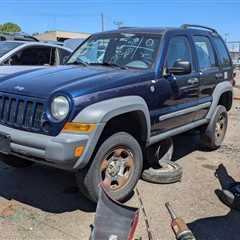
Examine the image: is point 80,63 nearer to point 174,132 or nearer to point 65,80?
point 65,80

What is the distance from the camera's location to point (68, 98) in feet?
14.3

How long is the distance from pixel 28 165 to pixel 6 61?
340cm

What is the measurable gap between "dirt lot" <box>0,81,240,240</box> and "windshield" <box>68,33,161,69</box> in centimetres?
154

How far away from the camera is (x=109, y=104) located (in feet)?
15.1

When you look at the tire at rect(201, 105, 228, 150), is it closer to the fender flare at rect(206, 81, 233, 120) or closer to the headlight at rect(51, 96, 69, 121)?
the fender flare at rect(206, 81, 233, 120)

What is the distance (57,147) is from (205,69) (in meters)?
3.32

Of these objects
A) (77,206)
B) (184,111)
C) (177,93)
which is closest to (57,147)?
(77,206)

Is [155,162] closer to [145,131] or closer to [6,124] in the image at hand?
[145,131]

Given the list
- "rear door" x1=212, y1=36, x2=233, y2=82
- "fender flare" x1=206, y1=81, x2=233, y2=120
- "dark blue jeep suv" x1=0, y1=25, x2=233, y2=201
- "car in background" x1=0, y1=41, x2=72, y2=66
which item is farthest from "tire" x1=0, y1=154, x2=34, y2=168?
"rear door" x1=212, y1=36, x2=233, y2=82

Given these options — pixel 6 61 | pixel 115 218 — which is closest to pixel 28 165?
pixel 115 218

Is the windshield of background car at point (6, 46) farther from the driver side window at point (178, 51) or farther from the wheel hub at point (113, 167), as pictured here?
the wheel hub at point (113, 167)

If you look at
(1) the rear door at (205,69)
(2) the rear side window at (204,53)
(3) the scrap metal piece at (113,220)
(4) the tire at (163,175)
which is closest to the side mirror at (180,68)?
(1) the rear door at (205,69)

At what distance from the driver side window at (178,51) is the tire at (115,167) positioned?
1.35 metres

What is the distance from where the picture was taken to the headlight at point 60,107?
438 centimetres
